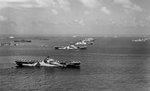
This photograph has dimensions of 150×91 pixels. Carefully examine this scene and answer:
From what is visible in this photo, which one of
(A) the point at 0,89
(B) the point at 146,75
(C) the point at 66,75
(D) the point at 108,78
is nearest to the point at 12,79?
(A) the point at 0,89

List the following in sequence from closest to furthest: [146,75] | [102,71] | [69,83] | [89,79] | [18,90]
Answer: [18,90] → [69,83] → [89,79] → [146,75] → [102,71]

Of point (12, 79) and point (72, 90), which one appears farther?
point (12, 79)

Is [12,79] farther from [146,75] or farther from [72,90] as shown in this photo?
[146,75]

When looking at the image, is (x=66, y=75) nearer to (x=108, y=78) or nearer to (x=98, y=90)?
(x=108, y=78)

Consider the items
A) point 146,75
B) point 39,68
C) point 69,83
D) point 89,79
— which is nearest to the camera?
point 69,83

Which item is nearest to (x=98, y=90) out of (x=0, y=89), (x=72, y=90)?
(x=72, y=90)

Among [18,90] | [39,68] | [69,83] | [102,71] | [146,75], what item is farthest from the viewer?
[39,68]

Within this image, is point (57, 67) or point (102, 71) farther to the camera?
point (57, 67)

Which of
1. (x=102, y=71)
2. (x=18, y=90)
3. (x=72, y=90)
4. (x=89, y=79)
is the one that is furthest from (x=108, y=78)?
(x=18, y=90)

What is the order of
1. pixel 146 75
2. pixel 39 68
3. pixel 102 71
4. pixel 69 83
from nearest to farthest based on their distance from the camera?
pixel 69 83 < pixel 146 75 < pixel 102 71 < pixel 39 68
